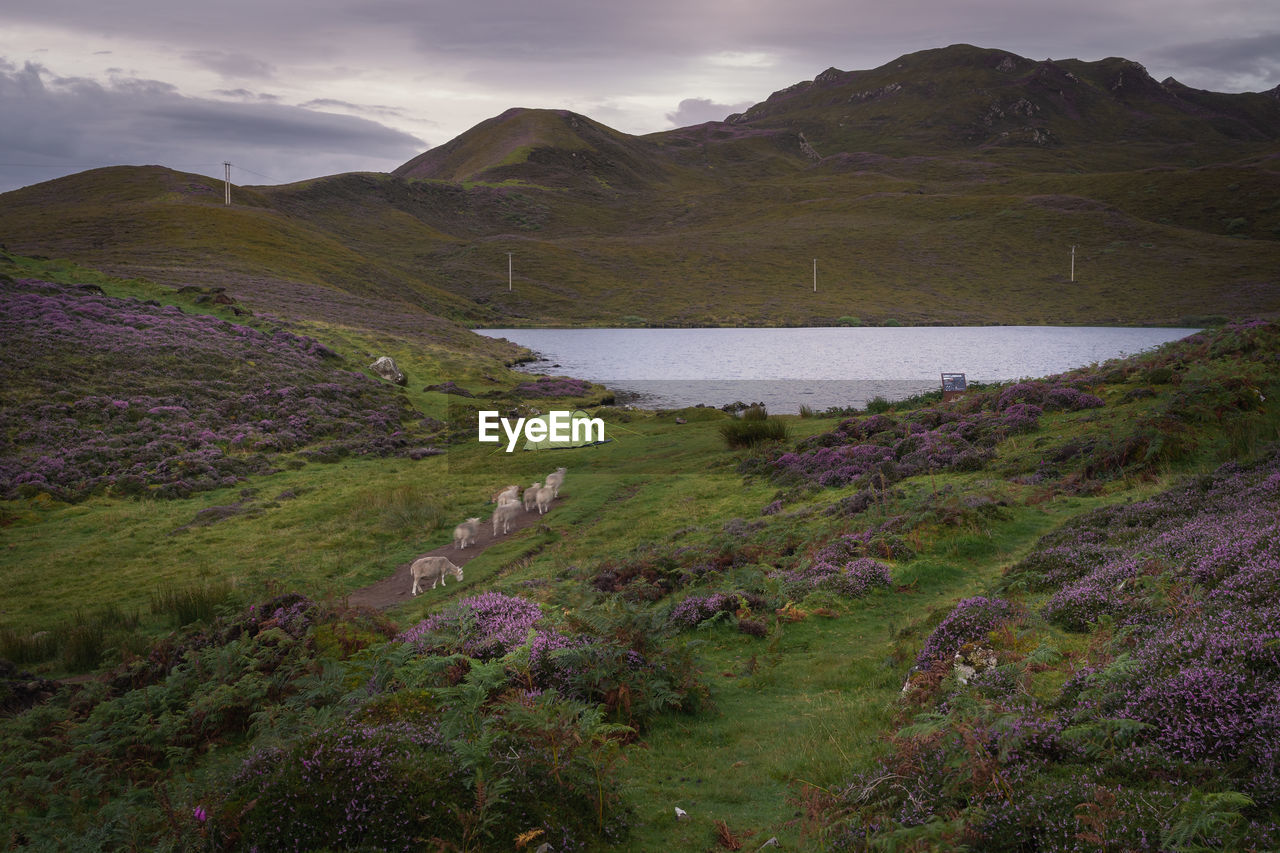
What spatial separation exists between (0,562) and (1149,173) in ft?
765

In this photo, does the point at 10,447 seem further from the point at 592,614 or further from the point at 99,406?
the point at 592,614

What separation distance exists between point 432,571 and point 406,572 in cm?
190

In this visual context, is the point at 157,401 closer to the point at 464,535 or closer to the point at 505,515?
the point at 505,515

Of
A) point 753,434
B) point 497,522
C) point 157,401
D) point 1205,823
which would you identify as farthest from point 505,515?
point 157,401

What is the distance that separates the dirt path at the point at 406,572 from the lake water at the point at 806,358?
2689 centimetres

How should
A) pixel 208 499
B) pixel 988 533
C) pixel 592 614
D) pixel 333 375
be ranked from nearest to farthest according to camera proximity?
pixel 592 614, pixel 988 533, pixel 208 499, pixel 333 375

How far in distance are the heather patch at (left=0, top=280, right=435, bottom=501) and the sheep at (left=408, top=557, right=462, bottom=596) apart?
12828 millimetres

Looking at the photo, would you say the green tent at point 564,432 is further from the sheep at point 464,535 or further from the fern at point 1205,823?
the fern at point 1205,823

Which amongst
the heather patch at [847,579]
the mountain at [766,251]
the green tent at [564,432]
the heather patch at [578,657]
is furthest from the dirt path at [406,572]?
the mountain at [766,251]

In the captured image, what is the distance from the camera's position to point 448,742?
215 inches

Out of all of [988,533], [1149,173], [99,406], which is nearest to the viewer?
[988,533]

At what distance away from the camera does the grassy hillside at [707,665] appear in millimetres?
4820

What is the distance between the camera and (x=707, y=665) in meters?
9.41

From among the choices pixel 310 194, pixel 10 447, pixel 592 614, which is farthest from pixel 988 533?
pixel 310 194
